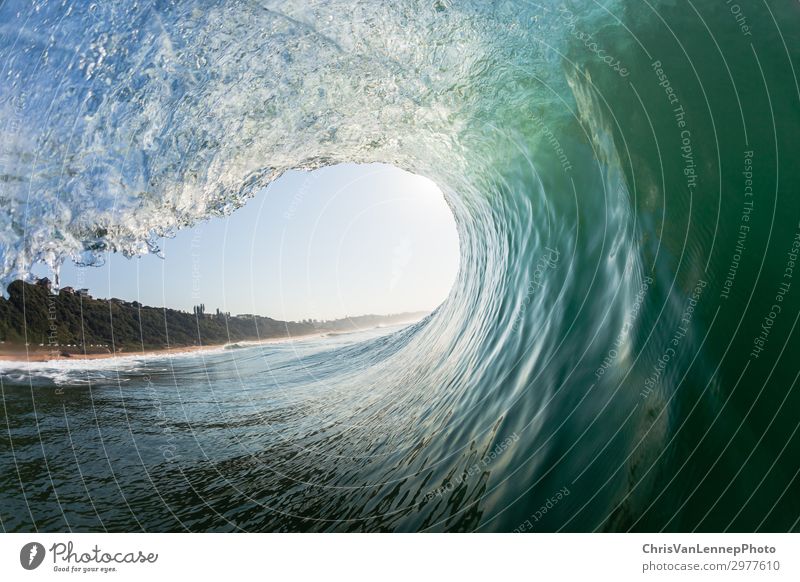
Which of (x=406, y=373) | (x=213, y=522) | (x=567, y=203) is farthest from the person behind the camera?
(x=406, y=373)

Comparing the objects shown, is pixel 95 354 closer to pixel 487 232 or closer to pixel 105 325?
pixel 105 325

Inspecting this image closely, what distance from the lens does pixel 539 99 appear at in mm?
6113

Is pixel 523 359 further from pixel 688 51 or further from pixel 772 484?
pixel 688 51

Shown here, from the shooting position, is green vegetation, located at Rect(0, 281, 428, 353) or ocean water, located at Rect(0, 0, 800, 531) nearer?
ocean water, located at Rect(0, 0, 800, 531)

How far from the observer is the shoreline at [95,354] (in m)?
9.91

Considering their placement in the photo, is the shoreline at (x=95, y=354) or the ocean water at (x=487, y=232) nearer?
the ocean water at (x=487, y=232)

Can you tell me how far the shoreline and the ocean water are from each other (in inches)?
97.3

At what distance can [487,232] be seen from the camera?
27.2 ft

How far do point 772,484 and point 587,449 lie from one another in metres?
1.10

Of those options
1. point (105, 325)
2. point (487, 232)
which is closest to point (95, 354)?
point (105, 325)

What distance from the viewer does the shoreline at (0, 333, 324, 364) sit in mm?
9906

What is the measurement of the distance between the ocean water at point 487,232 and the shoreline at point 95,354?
8.11 feet

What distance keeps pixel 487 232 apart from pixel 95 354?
8.56m

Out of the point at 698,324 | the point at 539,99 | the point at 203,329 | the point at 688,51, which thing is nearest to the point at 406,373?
the point at 539,99
